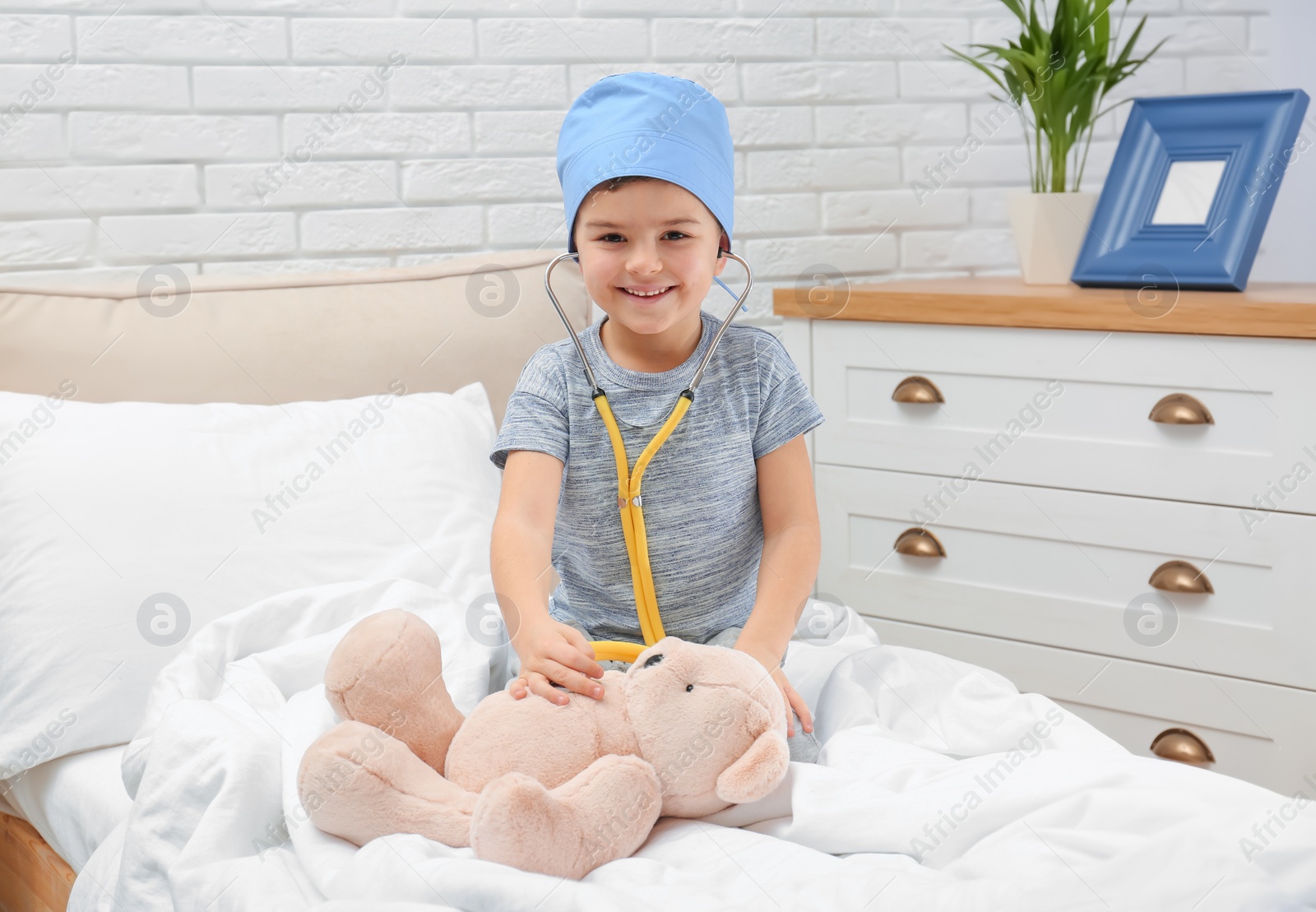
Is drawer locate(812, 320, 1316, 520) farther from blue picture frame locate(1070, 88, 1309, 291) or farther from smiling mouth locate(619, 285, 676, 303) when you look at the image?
smiling mouth locate(619, 285, 676, 303)

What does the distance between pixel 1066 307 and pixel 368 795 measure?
4.27 ft

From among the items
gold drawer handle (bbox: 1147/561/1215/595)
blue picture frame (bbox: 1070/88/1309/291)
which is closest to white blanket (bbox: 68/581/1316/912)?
gold drawer handle (bbox: 1147/561/1215/595)

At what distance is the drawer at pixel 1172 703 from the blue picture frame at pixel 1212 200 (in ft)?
2.01

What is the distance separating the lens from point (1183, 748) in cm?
172

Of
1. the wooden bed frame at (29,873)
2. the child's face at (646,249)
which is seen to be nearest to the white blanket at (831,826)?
the wooden bed frame at (29,873)

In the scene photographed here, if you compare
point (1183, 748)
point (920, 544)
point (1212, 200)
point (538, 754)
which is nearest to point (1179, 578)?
point (1183, 748)

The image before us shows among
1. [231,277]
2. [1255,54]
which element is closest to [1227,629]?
[1255,54]

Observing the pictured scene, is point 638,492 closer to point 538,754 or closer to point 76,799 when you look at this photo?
point 538,754

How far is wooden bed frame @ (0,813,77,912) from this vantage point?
3.87 ft

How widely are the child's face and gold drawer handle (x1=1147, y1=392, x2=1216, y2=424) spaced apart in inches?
34.5

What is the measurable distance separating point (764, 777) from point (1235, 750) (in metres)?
1.12

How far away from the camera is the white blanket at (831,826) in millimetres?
741

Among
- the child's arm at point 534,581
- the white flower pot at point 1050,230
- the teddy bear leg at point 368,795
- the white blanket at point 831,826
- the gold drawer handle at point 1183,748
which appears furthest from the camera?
the white flower pot at point 1050,230

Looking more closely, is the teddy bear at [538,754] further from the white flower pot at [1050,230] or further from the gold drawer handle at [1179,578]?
the white flower pot at [1050,230]
